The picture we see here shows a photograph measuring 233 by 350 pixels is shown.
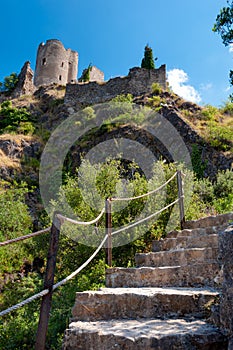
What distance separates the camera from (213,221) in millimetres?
4223

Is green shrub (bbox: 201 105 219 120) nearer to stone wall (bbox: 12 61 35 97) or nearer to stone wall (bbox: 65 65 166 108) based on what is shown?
stone wall (bbox: 65 65 166 108)

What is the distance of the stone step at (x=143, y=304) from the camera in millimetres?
2145

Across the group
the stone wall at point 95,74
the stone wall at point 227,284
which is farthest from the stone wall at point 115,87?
the stone wall at point 227,284

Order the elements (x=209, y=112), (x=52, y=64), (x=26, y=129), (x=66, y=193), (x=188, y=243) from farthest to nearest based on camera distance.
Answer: (x=52, y=64)
(x=26, y=129)
(x=209, y=112)
(x=66, y=193)
(x=188, y=243)

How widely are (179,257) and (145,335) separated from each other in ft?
5.17

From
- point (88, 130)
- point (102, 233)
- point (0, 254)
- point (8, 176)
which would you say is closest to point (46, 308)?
point (102, 233)

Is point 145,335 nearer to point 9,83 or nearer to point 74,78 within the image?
point 9,83

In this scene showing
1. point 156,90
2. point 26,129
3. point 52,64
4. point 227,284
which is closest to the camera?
point 227,284

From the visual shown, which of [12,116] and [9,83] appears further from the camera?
[9,83]

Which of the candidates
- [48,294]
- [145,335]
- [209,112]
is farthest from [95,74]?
[145,335]

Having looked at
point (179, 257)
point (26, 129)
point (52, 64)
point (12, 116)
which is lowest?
point (179, 257)

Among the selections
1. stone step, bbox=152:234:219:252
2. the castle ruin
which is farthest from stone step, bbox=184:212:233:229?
the castle ruin

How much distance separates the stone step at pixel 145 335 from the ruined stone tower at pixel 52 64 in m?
32.7

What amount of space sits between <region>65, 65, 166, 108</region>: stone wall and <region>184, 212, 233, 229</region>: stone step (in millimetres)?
17672
